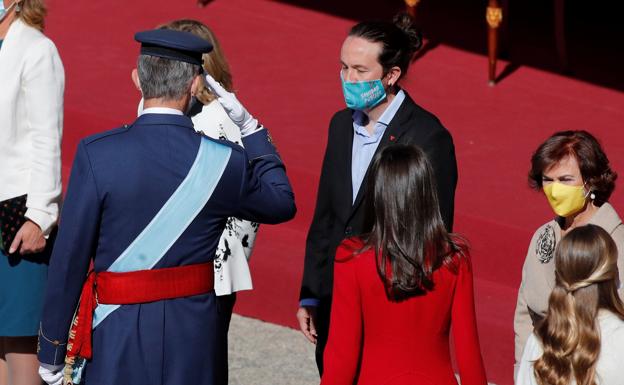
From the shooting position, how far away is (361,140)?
4199mm

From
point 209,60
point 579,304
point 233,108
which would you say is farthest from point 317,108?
point 579,304

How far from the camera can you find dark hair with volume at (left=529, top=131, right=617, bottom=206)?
399cm

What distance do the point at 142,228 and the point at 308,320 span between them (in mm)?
875

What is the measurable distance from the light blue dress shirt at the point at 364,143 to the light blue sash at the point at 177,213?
67 cm

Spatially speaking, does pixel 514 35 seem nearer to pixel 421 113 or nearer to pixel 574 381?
pixel 421 113

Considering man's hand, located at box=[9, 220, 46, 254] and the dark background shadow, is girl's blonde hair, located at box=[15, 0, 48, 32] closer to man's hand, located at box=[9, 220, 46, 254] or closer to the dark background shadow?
man's hand, located at box=[9, 220, 46, 254]

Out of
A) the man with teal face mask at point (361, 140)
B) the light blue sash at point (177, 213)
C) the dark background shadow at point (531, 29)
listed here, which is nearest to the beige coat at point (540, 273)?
the man with teal face mask at point (361, 140)

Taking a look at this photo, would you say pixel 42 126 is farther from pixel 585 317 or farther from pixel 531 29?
pixel 531 29

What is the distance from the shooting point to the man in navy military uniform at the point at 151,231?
11.6 feet

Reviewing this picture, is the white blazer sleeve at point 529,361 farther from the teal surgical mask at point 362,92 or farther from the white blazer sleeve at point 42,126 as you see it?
the white blazer sleeve at point 42,126

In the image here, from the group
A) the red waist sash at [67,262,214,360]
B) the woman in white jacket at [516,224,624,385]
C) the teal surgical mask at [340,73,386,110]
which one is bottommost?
the red waist sash at [67,262,214,360]

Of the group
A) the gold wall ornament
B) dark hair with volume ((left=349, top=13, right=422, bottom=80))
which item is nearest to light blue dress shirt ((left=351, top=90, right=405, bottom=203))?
dark hair with volume ((left=349, top=13, right=422, bottom=80))

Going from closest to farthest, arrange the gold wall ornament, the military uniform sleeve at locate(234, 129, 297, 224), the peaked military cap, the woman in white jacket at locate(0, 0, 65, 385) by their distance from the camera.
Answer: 1. the peaked military cap
2. the military uniform sleeve at locate(234, 129, 297, 224)
3. the woman in white jacket at locate(0, 0, 65, 385)
4. the gold wall ornament

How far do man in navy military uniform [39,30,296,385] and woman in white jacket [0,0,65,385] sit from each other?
802 mm
